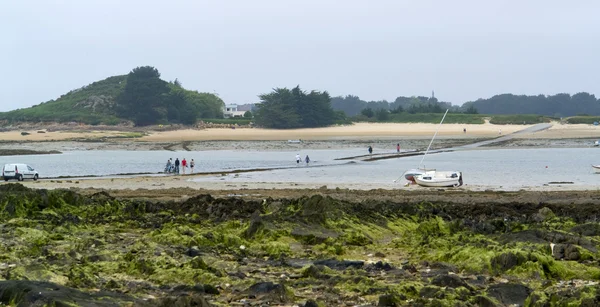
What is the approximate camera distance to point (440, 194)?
3109 cm

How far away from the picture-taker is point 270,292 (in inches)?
434

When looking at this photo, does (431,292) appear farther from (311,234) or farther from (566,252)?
(311,234)

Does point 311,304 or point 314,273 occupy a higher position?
point 311,304

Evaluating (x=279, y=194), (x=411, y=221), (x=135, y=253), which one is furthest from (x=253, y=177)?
(x=135, y=253)

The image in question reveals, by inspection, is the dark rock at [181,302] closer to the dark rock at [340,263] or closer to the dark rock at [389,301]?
the dark rock at [389,301]

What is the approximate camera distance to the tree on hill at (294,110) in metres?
111

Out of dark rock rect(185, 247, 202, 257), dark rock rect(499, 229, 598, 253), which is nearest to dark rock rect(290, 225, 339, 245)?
dark rock rect(185, 247, 202, 257)

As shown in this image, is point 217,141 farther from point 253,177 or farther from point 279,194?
point 279,194

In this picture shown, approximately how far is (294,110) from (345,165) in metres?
61.8

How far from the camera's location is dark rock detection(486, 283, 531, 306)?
10969 millimetres

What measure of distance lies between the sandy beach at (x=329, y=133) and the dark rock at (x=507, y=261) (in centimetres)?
7556

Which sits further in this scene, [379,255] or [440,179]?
[440,179]

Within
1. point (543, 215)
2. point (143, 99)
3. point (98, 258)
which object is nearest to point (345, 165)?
point (543, 215)

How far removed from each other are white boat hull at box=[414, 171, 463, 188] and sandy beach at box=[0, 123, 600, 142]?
2088 inches
